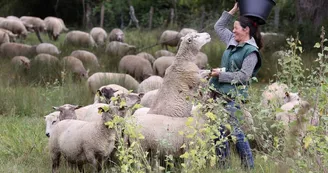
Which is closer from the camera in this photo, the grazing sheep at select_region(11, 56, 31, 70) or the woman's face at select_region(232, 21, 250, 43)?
the woman's face at select_region(232, 21, 250, 43)

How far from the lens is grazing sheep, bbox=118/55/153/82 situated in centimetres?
1700

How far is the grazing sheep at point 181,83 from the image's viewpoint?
26.6 feet

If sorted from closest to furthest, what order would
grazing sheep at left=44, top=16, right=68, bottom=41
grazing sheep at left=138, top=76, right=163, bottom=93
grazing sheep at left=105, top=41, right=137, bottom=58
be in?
grazing sheep at left=138, top=76, right=163, bottom=93
grazing sheep at left=105, top=41, right=137, bottom=58
grazing sheep at left=44, top=16, right=68, bottom=41

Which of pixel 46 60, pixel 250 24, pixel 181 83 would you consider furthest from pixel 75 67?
pixel 250 24

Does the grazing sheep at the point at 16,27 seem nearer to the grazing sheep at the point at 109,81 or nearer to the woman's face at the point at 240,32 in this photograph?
the grazing sheep at the point at 109,81

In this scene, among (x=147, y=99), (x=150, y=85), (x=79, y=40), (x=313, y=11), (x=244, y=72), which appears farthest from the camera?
(x=79, y=40)

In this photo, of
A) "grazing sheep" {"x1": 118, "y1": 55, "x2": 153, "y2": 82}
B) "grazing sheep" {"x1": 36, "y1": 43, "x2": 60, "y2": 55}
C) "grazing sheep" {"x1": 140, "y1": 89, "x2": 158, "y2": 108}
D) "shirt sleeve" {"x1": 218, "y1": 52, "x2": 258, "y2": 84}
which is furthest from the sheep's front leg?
"grazing sheep" {"x1": 36, "y1": 43, "x2": 60, "y2": 55}

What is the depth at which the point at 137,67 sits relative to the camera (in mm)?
17172

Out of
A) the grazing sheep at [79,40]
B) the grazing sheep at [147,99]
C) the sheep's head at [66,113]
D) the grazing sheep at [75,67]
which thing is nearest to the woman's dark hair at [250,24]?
the sheep's head at [66,113]

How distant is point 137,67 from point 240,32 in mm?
9752

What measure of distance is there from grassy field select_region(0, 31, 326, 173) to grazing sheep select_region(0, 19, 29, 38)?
8.31 meters

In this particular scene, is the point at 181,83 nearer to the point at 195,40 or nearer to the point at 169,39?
the point at 195,40

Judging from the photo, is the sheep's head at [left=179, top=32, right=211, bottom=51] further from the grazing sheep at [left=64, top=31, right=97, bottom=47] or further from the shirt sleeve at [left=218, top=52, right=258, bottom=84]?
the grazing sheep at [left=64, top=31, right=97, bottom=47]

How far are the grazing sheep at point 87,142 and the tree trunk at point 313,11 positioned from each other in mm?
12321
